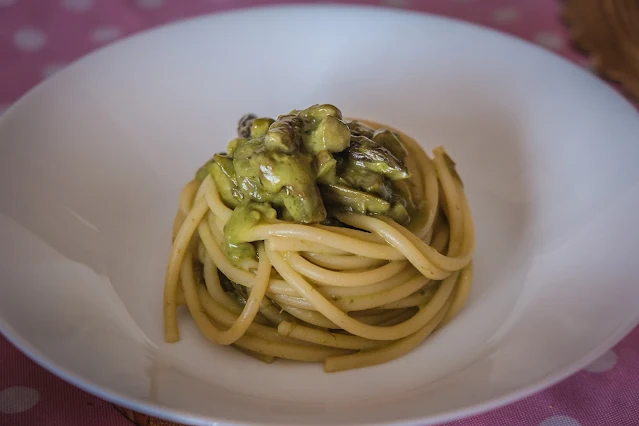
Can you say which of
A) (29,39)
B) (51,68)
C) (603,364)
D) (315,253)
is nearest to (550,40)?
(603,364)

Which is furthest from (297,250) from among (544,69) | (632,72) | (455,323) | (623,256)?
(632,72)

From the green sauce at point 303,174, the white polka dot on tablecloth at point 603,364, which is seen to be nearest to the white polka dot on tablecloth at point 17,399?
the green sauce at point 303,174

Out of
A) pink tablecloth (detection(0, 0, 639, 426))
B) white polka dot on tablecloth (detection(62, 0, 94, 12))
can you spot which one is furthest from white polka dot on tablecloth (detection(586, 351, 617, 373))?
white polka dot on tablecloth (detection(62, 0, 94, 12))

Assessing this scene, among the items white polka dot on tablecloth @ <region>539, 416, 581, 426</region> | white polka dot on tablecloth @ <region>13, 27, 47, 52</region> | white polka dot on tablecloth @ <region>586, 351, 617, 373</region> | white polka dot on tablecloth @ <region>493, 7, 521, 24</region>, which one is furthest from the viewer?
white polka dot on tablecloth @ <region>493, 7, 521, 24</region>

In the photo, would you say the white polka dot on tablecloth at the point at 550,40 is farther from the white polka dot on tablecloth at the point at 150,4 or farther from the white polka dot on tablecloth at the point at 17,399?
the white polka dot on tablecloth at the point at 17,399

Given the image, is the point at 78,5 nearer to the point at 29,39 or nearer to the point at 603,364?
the point at 29,39

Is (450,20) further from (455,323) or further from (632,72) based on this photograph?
(455,323)

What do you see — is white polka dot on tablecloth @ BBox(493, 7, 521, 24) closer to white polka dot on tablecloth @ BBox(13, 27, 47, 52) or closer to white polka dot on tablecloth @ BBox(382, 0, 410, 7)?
white polka dot on tablecloth @ BBox(382, 0, 410, 7)

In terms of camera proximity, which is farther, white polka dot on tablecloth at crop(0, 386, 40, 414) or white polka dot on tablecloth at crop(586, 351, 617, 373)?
white polka dot on tablecloth at crop(586, 351, 617, 373)
